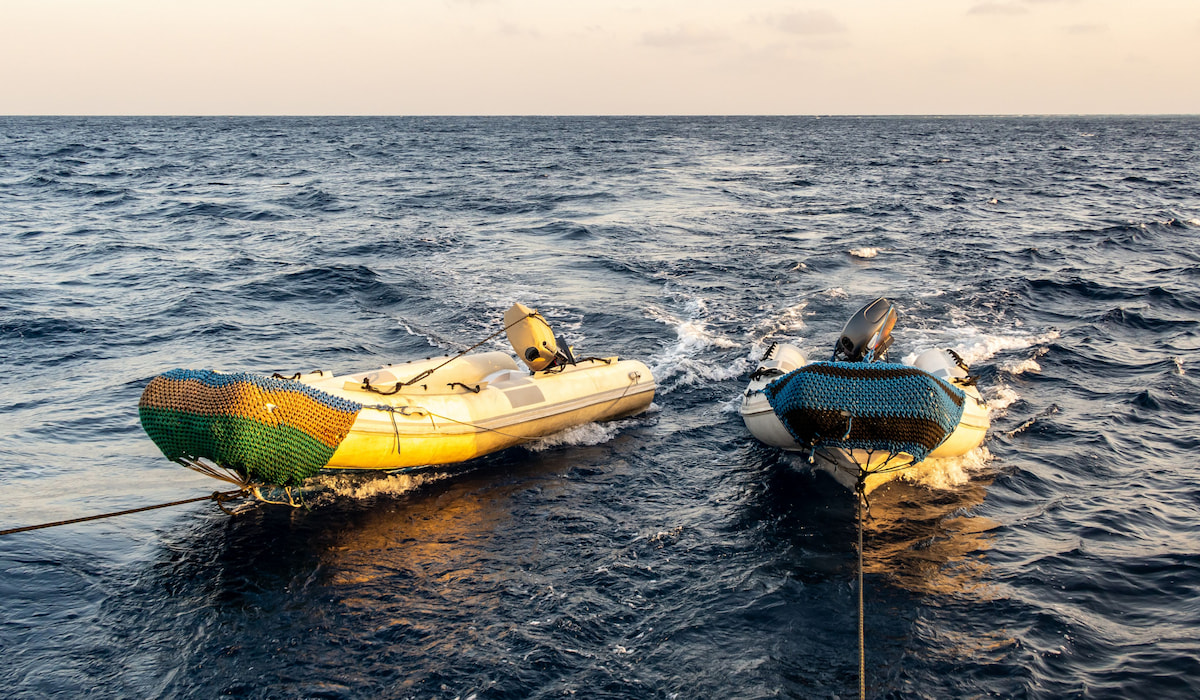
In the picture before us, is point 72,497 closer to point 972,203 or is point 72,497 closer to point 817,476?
point 817,476

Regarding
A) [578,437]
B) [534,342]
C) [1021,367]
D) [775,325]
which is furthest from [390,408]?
[1021,367]

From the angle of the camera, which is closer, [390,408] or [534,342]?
[390,408]

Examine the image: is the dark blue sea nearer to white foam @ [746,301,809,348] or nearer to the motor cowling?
white foam @ [746,301,809,348]

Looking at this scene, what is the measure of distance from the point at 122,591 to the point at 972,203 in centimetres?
2824

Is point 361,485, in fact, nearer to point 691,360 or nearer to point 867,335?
point 691,360

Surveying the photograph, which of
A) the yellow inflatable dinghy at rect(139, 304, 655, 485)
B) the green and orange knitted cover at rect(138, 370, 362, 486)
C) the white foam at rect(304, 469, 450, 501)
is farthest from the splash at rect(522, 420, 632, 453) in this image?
the green and orange knitted cover at rect(138, 370, 362, 486)

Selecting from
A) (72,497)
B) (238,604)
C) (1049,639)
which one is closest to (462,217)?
(72,497)

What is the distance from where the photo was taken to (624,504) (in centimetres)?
796

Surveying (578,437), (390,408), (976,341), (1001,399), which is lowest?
(578,437)

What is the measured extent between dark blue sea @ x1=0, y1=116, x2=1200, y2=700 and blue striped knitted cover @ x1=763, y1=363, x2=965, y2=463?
0.97 meters

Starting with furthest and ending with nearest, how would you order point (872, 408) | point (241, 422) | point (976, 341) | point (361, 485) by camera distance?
point (976, 341)
point (361, 485)
point (872, 408)
point (241, 422)

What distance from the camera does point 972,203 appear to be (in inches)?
1086

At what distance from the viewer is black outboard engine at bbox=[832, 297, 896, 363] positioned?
30.8 ft

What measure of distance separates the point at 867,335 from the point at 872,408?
2757mm
